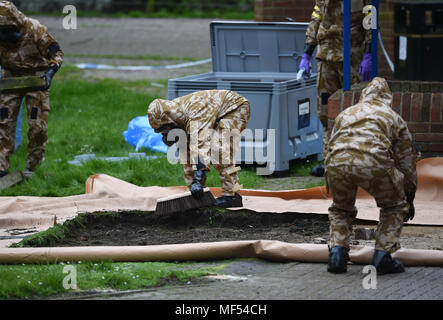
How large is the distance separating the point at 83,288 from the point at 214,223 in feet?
6.82

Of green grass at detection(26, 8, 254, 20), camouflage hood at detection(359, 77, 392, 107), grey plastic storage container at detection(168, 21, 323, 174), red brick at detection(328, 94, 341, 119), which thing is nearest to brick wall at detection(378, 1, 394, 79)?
grey plastic storage container at detection(168, 21, 323, 174)

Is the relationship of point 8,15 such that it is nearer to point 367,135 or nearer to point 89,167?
point 89,167

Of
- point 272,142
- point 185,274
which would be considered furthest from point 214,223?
point 272,142

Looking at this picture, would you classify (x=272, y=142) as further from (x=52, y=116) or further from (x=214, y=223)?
(x=52, y=116)

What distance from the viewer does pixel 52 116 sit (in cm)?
1291

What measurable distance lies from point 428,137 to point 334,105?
944 millimetres

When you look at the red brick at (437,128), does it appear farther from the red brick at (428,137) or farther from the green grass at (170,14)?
the green grass at (170,14)

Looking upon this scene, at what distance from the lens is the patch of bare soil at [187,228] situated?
254 inches

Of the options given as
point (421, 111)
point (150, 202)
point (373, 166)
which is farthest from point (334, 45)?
point (373, 166)

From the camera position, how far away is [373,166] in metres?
5.27

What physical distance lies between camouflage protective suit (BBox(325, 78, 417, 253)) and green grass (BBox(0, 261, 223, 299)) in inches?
36.7

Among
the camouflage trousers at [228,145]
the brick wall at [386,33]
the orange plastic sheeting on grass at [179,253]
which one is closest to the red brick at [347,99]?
the camouflage trousers at [228,145]

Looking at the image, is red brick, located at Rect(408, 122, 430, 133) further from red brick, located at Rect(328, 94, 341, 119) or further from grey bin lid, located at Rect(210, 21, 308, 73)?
grey bin lid, located at Rect(210, 21, 308, 73)

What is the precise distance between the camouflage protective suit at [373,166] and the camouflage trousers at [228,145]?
71.1 inches
